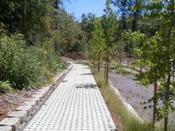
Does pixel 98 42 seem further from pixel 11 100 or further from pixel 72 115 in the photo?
pixel 72 115

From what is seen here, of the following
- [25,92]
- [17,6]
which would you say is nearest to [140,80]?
[25,92]

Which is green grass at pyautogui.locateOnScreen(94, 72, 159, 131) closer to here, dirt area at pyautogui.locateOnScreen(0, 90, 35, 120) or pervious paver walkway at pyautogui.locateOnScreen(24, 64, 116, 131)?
pervious paver walkway at pyautogui.locateOnScreen(24, 64, 116, 131)

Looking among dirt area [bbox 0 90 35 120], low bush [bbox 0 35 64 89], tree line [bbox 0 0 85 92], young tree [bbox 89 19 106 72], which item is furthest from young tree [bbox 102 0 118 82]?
dirt area [bbox 0 90 35 120]

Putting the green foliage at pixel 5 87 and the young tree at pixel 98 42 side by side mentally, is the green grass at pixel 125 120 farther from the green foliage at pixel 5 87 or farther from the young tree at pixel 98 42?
the young tree at pixel 98 42

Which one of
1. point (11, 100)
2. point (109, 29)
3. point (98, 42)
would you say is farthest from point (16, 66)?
point (98, 42)

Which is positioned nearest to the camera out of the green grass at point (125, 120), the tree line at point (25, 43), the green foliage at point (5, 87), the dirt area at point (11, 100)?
the green grass at point (125, 120)

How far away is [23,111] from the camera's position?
484 inches

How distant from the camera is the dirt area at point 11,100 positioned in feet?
40.9

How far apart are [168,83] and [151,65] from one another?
45 centimetres

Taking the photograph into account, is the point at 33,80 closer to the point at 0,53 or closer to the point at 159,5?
the point at 0,53

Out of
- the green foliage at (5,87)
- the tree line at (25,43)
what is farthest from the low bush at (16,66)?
the green foliage at (5,87)

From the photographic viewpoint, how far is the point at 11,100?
47.8 feet

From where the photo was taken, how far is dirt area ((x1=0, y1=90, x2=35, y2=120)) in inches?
491

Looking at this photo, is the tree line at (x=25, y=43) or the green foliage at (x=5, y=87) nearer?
the green foliage at (x=5, y=87)
